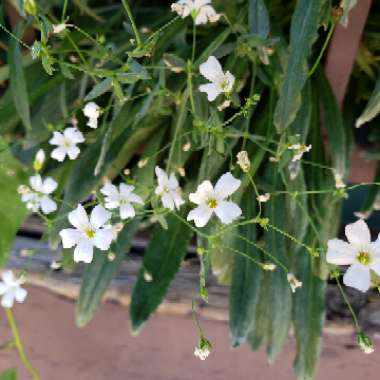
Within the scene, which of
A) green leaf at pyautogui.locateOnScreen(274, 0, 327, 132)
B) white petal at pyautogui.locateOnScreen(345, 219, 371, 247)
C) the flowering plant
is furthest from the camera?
the flowering plant

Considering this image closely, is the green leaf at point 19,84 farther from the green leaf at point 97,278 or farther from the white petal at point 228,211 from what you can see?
the white petal at point 228,211

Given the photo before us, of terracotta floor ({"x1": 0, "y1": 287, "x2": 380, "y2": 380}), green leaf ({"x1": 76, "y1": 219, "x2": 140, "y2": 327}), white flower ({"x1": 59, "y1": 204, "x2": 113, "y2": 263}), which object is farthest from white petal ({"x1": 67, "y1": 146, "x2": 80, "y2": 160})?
terracotta floor ({"x1": 0, "y1": 287, "x2": 380, "y2": 380})

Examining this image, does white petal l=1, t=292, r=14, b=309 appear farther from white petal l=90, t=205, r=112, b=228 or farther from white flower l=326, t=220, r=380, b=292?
white flower l=326, t=220, r=380, b=292

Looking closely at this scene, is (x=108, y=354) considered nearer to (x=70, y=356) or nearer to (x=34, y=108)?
(x=70, y=356)

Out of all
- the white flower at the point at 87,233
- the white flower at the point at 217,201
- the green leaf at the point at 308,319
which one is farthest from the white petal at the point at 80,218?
the green leaf at the point at 308,319

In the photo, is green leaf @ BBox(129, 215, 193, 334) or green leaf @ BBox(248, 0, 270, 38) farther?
green leaf @ BBox(129, 215, 193, 334)

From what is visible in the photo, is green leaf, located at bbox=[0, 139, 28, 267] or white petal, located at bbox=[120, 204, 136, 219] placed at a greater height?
white petal, located at bbox=[120, 204, 136, 219]

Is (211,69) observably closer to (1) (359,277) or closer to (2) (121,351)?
(1) (359,277)

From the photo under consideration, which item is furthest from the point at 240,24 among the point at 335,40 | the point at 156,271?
the point at 156,271
